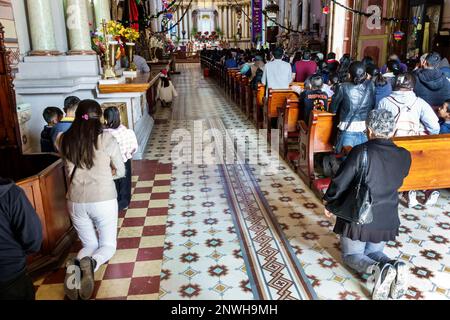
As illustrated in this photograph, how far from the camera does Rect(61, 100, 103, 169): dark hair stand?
279 centimetres

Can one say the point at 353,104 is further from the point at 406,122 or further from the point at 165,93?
the point at 165,93

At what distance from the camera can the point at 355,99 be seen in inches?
174

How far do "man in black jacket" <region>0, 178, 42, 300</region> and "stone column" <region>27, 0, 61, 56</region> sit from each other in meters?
4.54

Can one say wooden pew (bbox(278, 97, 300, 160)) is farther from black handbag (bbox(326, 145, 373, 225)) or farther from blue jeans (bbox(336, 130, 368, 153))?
black handbag (bbox(326, 145, 373, 225))

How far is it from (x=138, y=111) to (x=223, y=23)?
3200cm

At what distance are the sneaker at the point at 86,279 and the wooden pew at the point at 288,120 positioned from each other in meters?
3.78

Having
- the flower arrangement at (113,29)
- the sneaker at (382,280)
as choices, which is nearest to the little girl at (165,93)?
the flower arrangement at (113,29)

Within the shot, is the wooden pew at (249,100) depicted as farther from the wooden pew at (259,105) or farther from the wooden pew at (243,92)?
the wooden pew at (259,105)

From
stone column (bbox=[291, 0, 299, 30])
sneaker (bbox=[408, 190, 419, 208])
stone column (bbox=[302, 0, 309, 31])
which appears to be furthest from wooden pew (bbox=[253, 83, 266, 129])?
stone column (bbox=[291, 0, 299, 30])

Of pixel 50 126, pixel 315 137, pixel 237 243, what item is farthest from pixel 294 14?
pixel 237 243

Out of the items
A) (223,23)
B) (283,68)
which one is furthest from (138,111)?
(223,23)

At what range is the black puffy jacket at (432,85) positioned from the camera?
5.20m

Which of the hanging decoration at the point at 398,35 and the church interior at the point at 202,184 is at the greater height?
the hanging decoration at the point at 398,35

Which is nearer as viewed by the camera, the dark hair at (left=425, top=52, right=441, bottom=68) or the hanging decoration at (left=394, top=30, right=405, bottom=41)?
the dark hair at (left=425, top=52, right=441, bottom=68)
